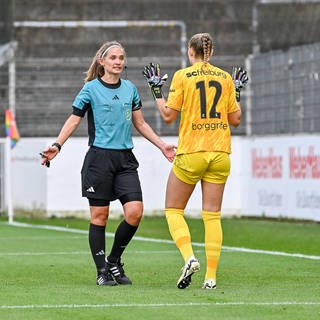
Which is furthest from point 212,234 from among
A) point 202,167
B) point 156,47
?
point 156,47

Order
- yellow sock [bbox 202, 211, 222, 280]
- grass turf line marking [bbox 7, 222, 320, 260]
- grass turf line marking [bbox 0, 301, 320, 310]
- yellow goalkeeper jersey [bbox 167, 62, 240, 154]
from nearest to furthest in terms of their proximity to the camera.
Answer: grass turf line marking [bbox 0, 301, 320, 310] < yellow goalkeeper jersey [bbox 167, 62, 240, 154] < yellow sock [bbox 202, 211, 222, 280] < grass turf line marking [bbox 7, 222, 320, 260]

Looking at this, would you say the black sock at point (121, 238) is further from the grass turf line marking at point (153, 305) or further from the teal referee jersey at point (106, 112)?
the grass turf line marking at point (153, 305)

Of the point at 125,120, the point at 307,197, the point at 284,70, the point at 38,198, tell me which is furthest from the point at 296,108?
the point at 125,120

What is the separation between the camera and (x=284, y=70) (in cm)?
2428

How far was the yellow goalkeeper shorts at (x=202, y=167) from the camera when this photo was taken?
1066cm

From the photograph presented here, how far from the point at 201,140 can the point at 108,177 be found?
941 millimetres

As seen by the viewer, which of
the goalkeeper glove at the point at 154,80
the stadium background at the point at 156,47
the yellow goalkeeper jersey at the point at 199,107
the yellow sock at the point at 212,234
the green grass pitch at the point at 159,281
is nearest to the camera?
the green grass pitch at the point at 159,281

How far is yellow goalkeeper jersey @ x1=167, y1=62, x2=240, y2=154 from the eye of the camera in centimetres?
1065

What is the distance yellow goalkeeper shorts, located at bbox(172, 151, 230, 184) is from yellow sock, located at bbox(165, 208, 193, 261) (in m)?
0.27

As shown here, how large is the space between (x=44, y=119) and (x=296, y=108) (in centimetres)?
582

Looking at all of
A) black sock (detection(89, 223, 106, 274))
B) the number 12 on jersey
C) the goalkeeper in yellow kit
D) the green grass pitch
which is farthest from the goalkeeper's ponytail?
the green grass pitch

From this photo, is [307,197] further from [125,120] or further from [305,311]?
[305,311]

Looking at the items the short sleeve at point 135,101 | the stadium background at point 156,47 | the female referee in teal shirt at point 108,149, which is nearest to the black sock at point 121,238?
the female referee in teal shirt at point 108,149

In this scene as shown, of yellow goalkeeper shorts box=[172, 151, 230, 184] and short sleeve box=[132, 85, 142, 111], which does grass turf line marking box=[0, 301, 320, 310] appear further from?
short sleeve box=[132, 85, 142, 111]
